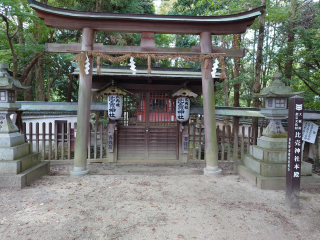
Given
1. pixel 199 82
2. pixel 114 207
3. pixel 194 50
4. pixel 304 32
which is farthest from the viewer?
pixel 304 32

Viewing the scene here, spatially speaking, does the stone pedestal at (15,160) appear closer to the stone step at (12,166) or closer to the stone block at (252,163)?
the stone step at (12,166)

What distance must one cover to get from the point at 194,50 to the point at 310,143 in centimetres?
642

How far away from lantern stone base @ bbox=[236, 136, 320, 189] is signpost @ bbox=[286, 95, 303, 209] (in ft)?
3.25

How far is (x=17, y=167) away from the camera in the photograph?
5.05 meters

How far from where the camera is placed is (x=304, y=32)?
987cm

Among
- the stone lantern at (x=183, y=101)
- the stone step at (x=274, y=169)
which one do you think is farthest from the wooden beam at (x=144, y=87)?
the stone step at (x=274, y=169)

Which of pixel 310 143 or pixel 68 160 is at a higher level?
pixel 310 143

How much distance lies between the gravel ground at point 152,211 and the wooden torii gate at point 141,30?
4.23 feet

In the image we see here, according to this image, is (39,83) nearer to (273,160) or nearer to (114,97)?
(114,97)

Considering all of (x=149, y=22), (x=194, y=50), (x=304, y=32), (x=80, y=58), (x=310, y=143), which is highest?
(x=304, y=32)

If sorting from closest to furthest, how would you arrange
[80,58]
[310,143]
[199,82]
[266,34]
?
[80,58] < [310,143] < [199,82] < [266,34]

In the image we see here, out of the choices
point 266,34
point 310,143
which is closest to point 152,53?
point 310,143

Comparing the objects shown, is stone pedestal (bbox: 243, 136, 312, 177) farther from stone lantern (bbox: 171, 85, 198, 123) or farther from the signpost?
stone lantern (bbox: 171, 85, 198, 123)

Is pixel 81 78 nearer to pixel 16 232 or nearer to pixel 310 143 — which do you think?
pixel 16 232
